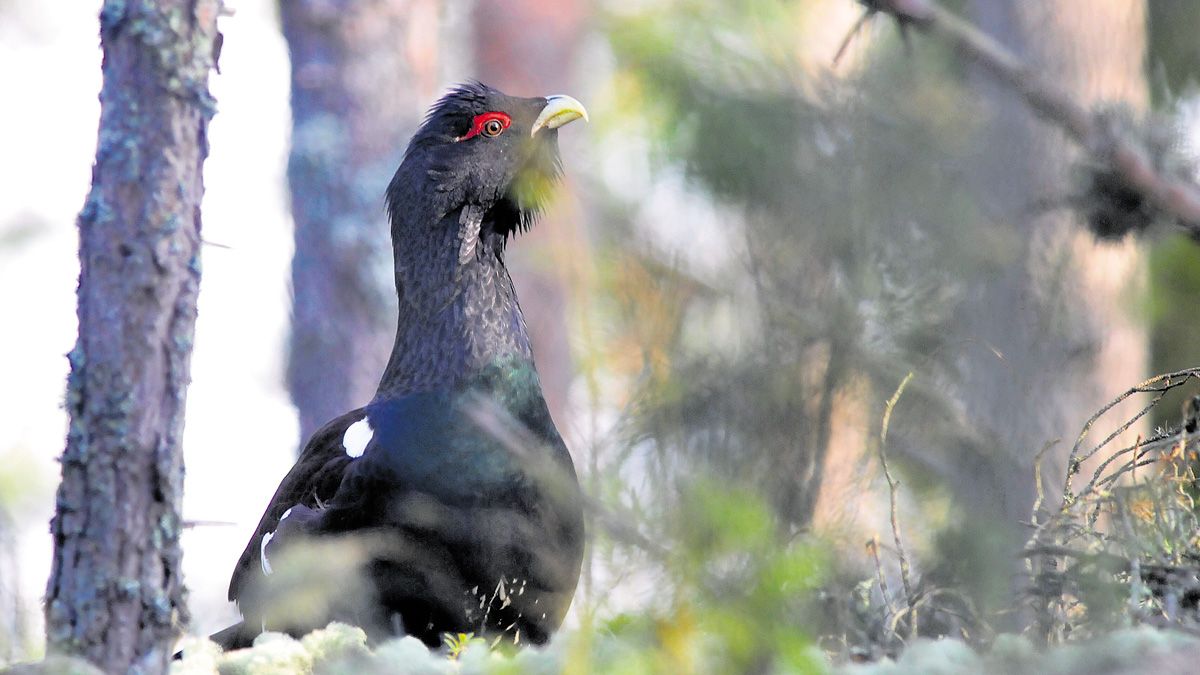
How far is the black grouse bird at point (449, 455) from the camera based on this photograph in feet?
12.1

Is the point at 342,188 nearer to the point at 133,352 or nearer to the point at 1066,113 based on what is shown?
the point at 133,352

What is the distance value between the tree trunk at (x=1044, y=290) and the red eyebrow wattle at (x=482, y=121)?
1.67m

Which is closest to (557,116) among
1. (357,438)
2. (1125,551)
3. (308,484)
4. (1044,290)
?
(357,438)

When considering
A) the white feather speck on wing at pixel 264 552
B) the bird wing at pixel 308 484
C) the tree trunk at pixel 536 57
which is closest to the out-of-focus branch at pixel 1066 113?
the bird wing at pixel 308 484

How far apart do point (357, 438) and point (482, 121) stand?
1.29 m

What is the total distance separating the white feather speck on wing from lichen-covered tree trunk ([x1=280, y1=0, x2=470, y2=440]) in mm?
2180

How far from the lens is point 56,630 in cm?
239

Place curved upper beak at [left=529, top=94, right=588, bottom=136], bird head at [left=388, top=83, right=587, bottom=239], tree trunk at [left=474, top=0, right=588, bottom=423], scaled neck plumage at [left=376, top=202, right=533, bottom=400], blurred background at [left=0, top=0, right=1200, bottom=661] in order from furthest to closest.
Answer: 1. tree trunk at [left=474, top=0, right=588, bottom=423]
2. curved upper beak at [left=529, top=94, right=588, bottom=136]
3. bird head at [left=388, top=83, right=587, bottom=239]
4. scaled neck plumage at [left=376, top=202, right=533, bottom=400]
5. blurred background at [left=0, top=0, right=1200, bottom=661]

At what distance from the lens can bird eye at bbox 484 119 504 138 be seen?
4.61m

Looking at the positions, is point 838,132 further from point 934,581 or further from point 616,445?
point 616,445

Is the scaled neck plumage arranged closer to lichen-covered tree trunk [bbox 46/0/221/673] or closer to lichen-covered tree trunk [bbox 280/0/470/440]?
lichen-covered tree trunk [bbox 46/0/221/673]

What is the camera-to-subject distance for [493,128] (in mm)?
4621

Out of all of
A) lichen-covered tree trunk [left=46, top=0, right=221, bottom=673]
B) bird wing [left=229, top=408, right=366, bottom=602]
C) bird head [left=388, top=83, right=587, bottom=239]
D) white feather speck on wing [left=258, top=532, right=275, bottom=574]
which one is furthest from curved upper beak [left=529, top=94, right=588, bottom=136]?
lichen-covered tree trunk [left=46, top=0, right=221, bottom=673]

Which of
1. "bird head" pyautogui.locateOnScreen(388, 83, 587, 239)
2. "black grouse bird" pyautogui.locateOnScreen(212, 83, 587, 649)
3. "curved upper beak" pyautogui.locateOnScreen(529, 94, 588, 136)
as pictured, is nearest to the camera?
"black grouse bird" pyautogui.locateOnScreen(212, 83, 587, 649)
